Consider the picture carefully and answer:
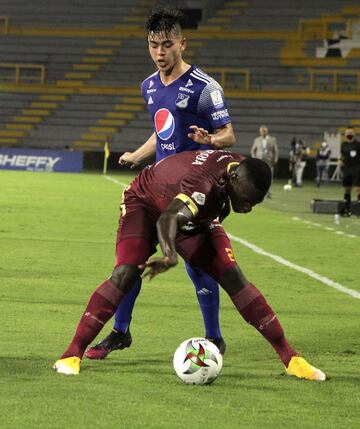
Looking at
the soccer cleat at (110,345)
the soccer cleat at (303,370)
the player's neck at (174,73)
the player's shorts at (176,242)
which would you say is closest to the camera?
the soccer cleat at (303,370)

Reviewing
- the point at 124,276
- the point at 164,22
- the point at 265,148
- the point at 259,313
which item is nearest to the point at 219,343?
the point at 259,313

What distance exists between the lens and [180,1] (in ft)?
192

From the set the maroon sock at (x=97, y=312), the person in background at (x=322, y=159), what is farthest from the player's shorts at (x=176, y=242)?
the person in background at (x=322, y=159)

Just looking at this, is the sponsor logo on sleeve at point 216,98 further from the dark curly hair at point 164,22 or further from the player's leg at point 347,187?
the player's leg at point 347,187

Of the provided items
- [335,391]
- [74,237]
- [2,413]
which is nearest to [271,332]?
[335,391]

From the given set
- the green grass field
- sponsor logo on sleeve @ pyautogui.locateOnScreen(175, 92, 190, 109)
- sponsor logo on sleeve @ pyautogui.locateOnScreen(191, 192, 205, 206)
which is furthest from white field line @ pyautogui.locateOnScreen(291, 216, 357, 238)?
sponsor logo on sleeve @ pyautogui.locateOnScreen(191, 192, 205, 206)

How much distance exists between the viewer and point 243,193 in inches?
281

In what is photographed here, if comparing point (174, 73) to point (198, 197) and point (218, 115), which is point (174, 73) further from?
point (198, 197)

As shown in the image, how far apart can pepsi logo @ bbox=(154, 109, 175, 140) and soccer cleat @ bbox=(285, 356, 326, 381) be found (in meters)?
1.93

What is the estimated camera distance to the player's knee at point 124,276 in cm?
755

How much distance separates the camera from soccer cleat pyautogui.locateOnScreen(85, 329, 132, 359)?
27.0 feet

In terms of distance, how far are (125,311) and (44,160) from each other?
40.8 m

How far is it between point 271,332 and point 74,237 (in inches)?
458

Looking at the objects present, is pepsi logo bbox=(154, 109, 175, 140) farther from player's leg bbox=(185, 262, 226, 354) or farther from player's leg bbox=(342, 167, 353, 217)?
player's leg bbox=(342, 167, 353, 217)
